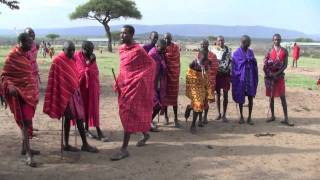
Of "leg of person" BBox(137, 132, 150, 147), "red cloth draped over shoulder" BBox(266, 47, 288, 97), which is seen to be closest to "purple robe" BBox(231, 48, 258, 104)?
"red cloth draped over shoulder" BBox(266, 47, 288, 97)

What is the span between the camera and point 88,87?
9062 millimetres

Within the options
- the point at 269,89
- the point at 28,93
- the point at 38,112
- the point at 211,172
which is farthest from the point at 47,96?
the point at 269,89

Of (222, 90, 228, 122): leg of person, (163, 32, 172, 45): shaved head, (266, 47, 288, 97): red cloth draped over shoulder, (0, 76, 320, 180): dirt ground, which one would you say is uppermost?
(163, 32, 172, 45): shaved head

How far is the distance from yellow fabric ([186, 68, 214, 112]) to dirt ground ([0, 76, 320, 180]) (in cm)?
56

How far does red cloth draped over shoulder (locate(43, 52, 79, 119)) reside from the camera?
795 centimetres

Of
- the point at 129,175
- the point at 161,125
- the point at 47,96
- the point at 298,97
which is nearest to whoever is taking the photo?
the point at 129,175

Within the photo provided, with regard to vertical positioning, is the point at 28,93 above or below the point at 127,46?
below

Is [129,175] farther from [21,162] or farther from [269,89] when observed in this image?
[269,89]

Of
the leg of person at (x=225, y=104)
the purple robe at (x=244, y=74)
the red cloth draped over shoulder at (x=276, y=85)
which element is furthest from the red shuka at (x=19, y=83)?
the red cloth draped over shoulder at (x=276, y=85)

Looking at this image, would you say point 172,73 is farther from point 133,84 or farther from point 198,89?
point 133,84

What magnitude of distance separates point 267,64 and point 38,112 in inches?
199

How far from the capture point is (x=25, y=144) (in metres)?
7.66

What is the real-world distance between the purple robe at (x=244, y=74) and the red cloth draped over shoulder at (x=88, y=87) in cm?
344

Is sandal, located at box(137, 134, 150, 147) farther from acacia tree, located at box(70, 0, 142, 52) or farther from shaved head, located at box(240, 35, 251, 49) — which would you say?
acacia tree, located at box(70, 0, 142, 52)
